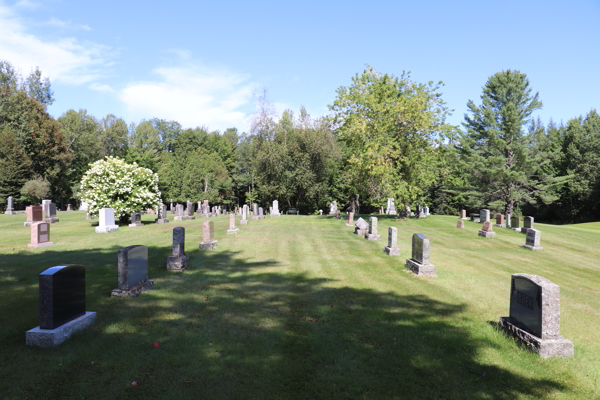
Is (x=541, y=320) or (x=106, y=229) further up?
(x=541, y=320)

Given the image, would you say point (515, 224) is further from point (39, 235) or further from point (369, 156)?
point (39, 235)

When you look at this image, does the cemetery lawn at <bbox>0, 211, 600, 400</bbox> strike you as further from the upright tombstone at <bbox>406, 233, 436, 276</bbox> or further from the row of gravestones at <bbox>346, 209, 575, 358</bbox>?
the upright tombstone at <bbox>406, 233, 436, 276</bbox>

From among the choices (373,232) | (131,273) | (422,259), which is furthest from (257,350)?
(373,232)

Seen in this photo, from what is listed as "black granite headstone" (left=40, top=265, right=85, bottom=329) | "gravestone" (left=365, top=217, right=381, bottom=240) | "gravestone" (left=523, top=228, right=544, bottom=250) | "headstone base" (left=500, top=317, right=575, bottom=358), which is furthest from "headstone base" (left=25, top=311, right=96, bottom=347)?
"gravestone" (left=523, top=228, right=544, bottom=250)

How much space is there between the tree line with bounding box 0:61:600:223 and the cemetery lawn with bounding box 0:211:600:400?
19.7 m

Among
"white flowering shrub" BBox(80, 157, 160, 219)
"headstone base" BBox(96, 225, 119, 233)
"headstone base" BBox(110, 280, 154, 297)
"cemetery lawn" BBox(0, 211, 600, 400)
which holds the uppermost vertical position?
"white flowering shrub" BBox(80, 157, 160, 219)

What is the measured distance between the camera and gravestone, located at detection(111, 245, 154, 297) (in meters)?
8.73

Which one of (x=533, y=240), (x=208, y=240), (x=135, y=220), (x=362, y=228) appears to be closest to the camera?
(x=208, y=240)

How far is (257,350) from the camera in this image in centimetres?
610

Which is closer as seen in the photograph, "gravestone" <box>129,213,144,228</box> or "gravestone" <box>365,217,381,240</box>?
"gravestone" <box>365,217,381,240</box>

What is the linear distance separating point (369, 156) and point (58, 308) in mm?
26491

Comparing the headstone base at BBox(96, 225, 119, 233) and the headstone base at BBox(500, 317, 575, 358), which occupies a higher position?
the headstone base at BBox(96, 225, 119, 233)

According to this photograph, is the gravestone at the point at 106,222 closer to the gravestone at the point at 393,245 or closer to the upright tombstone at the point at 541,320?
the gravestone at the point at 393,245

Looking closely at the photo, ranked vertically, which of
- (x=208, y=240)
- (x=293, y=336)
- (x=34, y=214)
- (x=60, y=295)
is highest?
(x=34, y=214)
